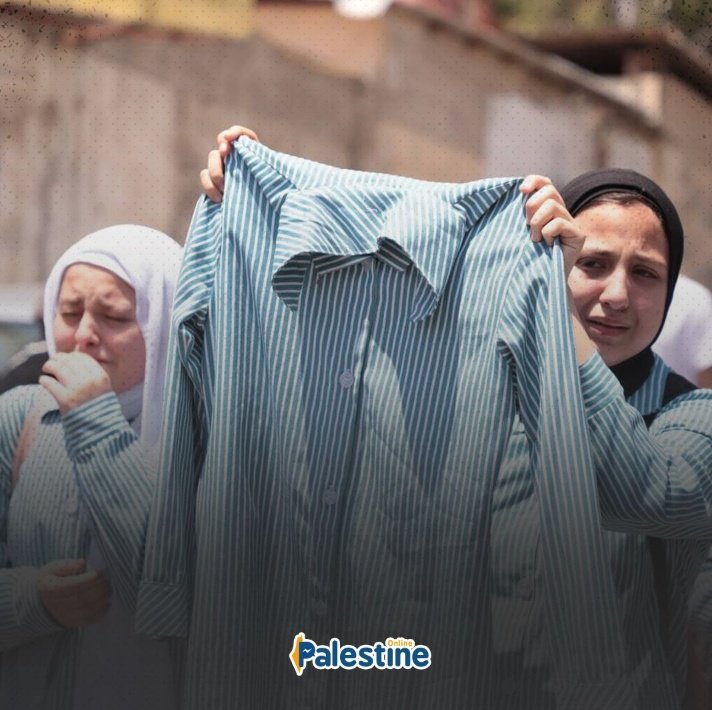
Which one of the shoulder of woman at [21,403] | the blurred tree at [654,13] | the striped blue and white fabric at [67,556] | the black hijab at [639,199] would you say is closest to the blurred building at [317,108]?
the blurred tree at [654,13]

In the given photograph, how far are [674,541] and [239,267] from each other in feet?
3.08

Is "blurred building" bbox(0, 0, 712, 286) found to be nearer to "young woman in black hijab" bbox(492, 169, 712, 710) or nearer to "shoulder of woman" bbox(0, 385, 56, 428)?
"young woman in black hijab" bbox(492, 169, 712, 710)

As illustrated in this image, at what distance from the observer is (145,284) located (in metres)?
2.23

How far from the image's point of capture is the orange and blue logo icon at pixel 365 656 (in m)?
1.99

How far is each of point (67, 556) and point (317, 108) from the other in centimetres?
315

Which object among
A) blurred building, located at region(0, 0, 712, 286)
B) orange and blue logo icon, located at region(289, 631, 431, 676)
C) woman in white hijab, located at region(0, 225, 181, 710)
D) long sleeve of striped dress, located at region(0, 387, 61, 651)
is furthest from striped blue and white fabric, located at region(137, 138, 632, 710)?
blurred building, located at region(0, 0, 712, 286)

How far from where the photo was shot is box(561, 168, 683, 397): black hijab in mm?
2109

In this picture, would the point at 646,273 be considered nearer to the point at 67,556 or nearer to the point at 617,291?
the point at 617,291

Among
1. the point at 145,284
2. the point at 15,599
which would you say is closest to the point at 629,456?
the point at 145,284

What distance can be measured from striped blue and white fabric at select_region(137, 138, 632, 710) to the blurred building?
0.77 meters

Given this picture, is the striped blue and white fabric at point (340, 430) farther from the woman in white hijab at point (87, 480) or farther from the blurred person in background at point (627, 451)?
the woman in white hijab at point (87, 480)

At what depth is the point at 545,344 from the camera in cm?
189

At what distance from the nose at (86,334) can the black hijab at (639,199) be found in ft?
3.06

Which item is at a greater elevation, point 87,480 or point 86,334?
point 86,334
